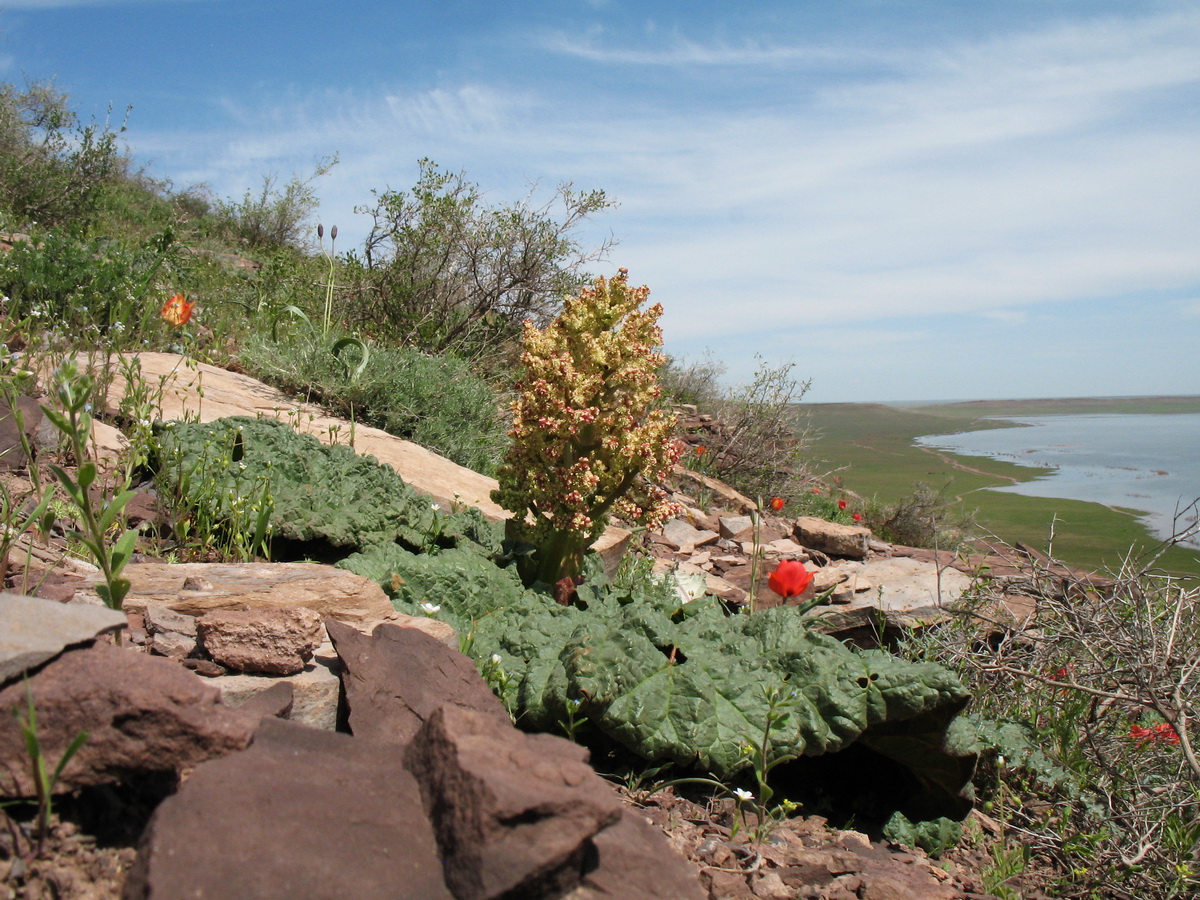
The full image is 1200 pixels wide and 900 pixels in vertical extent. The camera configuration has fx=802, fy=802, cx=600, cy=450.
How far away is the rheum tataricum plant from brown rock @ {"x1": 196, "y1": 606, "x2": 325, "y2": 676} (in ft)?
4.34

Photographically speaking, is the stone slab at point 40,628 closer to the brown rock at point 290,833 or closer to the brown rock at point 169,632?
the brown rock at point 290,833

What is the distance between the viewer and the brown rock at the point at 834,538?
6.55 metres

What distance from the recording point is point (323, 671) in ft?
7.16

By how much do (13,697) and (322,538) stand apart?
1.95m

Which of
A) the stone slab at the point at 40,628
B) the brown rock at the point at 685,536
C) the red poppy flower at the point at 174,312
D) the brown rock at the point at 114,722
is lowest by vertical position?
the brown rock at the point at 685,536

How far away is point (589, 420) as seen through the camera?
321 cm

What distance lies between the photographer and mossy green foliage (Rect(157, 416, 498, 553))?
3.26m

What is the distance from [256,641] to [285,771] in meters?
0.80

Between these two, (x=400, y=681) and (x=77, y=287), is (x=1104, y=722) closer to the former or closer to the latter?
(x=400, y=681)

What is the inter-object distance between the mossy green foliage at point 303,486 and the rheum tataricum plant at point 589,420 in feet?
1.65

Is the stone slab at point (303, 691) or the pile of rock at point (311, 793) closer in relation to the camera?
the pile of rock at point (311, 793)

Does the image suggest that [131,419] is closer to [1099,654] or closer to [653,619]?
[653,619]

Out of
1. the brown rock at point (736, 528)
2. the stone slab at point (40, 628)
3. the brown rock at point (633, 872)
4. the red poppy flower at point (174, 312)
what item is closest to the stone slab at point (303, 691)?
the stone slab at point (40, 628)

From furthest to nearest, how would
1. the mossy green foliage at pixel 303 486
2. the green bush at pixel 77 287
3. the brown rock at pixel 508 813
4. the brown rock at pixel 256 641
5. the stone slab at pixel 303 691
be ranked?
the green bush at pixel 77 287 → the mossy green foliage at pixel 303 486 → the brown rock at pixel 256 641 → the stone slab at pixel 303 691 → the brown rock at pixel 508 813
